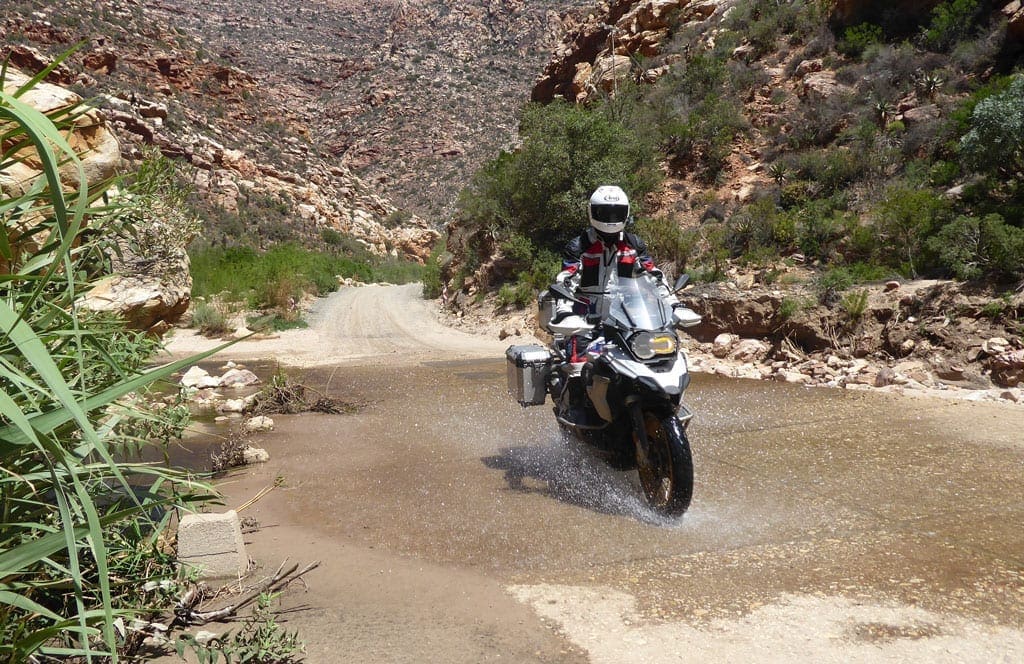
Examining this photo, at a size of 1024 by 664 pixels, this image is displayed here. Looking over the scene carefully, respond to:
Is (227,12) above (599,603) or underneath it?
above

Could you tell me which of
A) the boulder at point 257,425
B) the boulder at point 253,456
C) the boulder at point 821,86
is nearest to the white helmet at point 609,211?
the boulder at point 253,456

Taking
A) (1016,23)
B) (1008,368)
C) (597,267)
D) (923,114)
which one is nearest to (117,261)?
(597,267)

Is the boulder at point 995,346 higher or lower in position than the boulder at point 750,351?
higher

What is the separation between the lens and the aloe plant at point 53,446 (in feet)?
3.96

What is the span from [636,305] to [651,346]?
0.40 meters

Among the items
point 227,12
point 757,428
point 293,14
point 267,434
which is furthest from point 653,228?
point 293,14

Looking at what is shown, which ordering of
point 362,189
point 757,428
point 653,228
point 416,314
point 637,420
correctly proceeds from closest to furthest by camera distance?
point 637,420, point 757,428, point 653,228, point 416,314, point 362,189

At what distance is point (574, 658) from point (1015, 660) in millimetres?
1667

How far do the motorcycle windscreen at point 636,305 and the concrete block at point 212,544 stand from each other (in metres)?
2.75

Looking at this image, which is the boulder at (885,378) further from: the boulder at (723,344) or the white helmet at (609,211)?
the white helmet at (609,211)

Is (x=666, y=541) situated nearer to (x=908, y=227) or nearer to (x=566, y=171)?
(x=908, y=227)

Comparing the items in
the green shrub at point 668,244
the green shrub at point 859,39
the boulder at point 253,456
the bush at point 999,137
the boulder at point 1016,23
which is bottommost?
the boulder at point 253,456

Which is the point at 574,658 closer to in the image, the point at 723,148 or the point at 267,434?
the point at 267,434

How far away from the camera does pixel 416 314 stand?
21406 millimetres
